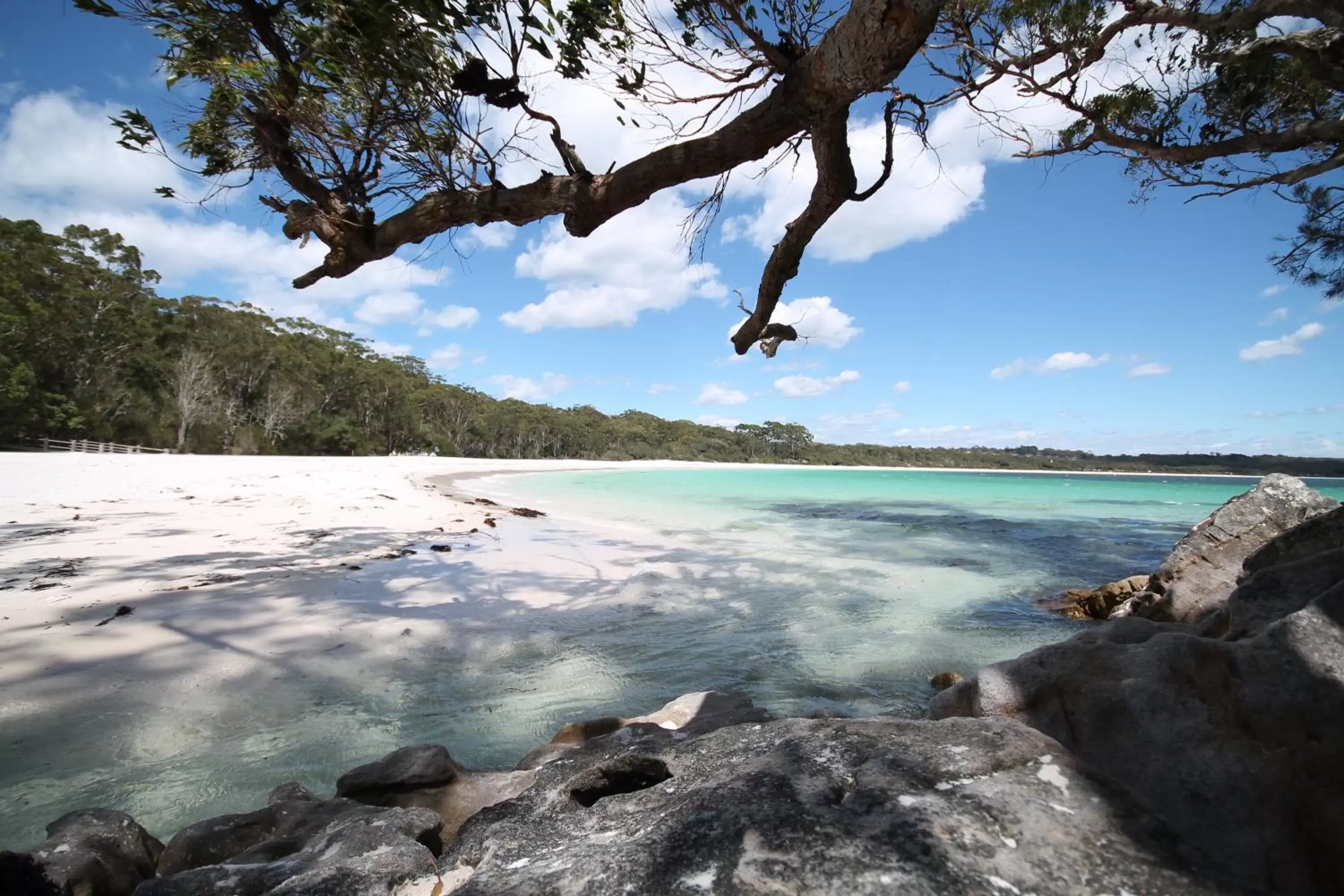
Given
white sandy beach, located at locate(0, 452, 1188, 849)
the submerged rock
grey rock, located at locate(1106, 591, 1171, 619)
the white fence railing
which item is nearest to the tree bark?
white sandy beach, located at locate(0, 452, 1188, 849)

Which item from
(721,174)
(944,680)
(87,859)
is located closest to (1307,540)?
(944,680)

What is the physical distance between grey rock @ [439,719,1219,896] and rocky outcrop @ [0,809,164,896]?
0.96 meters

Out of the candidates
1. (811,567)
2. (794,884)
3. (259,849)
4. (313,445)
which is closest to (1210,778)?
(794,884)

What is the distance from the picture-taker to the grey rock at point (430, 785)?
81.7 inches

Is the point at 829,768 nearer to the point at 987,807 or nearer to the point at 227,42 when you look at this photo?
the point at 987,807

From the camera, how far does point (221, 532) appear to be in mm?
7301

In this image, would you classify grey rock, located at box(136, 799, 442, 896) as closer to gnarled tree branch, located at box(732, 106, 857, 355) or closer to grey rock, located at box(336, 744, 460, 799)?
grey rock, located at box(336, 744, 460, 799)

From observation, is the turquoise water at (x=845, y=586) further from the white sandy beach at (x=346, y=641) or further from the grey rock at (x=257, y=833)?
the grey rock at (x=257, y=833)

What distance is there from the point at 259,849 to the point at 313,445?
4710 cm

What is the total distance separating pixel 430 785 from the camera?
215 centimetres

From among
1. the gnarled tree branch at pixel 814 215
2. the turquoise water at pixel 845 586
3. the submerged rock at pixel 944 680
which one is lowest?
the turquoise water at pixel 845 586

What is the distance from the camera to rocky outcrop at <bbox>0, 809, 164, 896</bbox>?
1.49m

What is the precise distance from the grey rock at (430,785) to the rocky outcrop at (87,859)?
1.82 ft

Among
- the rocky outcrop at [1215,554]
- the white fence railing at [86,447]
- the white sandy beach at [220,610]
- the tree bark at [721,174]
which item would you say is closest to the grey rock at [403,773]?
the white sandy beach at [220,610]
